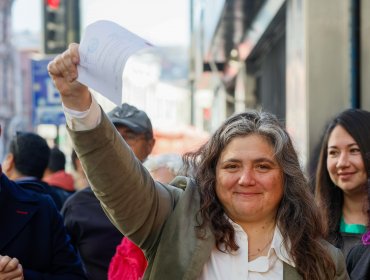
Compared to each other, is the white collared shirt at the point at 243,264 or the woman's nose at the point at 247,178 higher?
the woman's nose at the point at 247,178

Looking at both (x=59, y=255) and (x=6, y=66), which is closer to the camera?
(x=59, y=255)

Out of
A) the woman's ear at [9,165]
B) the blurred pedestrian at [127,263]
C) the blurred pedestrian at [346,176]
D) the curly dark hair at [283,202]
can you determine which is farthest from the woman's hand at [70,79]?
the woman's ear at [9,165]

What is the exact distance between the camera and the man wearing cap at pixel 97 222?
4.40 meters

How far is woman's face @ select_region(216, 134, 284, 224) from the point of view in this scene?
279cm

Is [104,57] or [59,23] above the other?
[59,23]

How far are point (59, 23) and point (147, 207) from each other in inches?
309

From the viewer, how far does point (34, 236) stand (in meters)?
3.38

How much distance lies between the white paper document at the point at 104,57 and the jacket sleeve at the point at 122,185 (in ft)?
0.48

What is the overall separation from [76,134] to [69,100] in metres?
0.11

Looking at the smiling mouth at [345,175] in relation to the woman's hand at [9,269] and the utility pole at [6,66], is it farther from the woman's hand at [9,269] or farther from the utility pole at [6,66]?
the utility pole at [6,66]

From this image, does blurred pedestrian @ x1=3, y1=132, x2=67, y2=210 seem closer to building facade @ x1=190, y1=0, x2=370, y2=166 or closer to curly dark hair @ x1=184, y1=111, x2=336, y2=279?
building facade @ x1=190, y1=0, x2=370, y2=166

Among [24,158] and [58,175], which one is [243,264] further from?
[58,175]

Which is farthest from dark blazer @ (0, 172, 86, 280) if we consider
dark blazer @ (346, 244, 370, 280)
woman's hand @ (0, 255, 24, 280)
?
dark blazer @ (346, 244, 370, 280)

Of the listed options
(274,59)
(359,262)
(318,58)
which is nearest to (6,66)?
(274,59)
